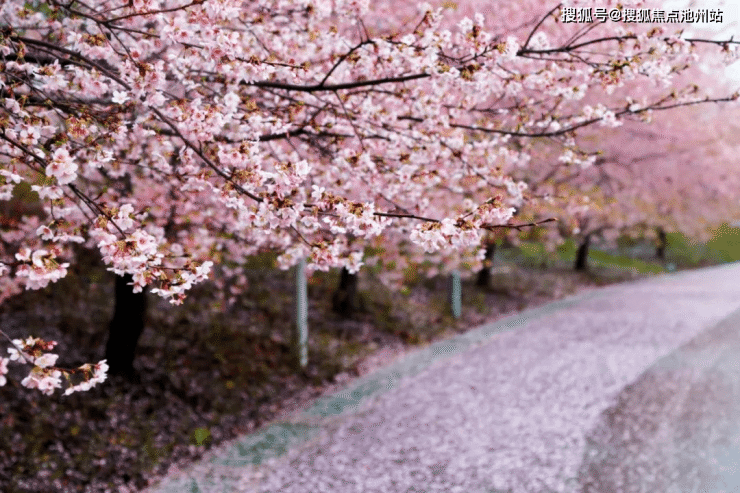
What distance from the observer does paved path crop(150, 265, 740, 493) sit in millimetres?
7242

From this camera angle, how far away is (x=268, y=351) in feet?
38.8

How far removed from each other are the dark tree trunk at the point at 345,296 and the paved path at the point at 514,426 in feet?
7.33

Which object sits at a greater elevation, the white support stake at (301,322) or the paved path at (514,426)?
the white support stake at (301,322)

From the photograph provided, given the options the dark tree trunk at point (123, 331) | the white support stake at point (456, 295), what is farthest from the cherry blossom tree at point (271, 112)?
the white support stake at point (456, 295)

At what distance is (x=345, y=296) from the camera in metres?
15.0

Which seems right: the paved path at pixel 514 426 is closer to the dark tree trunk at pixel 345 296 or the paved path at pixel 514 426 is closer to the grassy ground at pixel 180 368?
the grassy ground at pixel 180 368

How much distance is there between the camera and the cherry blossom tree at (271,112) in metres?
3.47

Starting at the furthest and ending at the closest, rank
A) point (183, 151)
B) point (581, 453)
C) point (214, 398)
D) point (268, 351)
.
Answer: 1. point (268, 351)
2. point (214, 398)
3. point (581, 453)
4. point (183, 151)

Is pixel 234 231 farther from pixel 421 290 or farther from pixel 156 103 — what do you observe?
pixel 421 290

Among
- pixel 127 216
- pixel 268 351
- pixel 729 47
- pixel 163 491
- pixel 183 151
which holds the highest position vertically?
pixel 729 47

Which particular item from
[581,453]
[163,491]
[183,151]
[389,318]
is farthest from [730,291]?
[183,151]

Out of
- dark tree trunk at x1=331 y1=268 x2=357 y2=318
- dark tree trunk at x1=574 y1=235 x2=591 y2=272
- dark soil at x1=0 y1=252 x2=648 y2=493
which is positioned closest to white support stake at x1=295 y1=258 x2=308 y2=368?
dark soil at x1=0 y1=252 x2=648 y2=493

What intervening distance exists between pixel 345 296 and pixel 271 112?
32.9 ft

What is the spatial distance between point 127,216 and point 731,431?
8.55m
